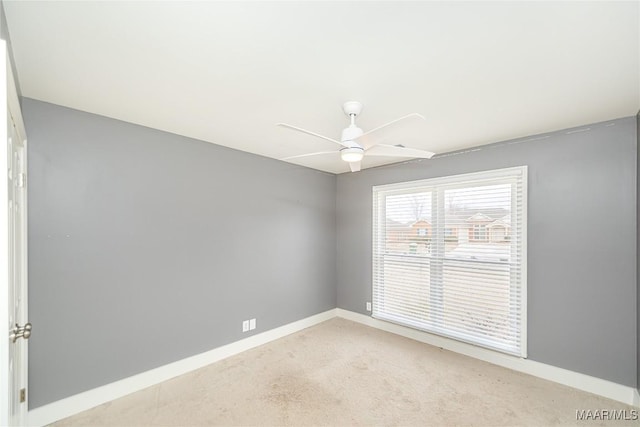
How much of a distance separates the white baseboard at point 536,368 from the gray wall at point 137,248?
1.79 metres

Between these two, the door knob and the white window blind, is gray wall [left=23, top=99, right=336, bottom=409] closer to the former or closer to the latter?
the door knob

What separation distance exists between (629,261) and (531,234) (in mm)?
702

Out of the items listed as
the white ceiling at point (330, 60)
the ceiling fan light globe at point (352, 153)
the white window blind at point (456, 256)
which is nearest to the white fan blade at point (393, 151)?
the ceiling fan light globe at point (352, 153)

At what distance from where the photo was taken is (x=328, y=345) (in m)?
3.55

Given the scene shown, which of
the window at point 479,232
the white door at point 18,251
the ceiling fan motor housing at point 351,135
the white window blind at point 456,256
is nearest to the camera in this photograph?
the white door at point 18,251

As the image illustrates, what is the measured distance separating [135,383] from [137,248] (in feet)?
3.92

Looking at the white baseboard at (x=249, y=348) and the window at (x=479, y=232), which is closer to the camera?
the white baseboard at (x=249, y=348)

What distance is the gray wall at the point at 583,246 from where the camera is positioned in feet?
8.00

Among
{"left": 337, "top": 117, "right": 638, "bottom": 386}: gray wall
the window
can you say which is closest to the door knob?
the window

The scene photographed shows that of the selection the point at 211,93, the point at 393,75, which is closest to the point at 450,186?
the point at 393,75

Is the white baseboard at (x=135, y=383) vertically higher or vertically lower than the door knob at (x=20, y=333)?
lower

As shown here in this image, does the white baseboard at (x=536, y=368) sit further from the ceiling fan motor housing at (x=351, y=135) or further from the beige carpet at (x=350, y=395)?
the ceiling fan motor housing at (x=351, y=135)

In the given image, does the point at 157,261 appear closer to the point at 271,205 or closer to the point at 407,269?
the point at 271,205

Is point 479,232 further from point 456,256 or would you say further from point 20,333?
point 20,333
